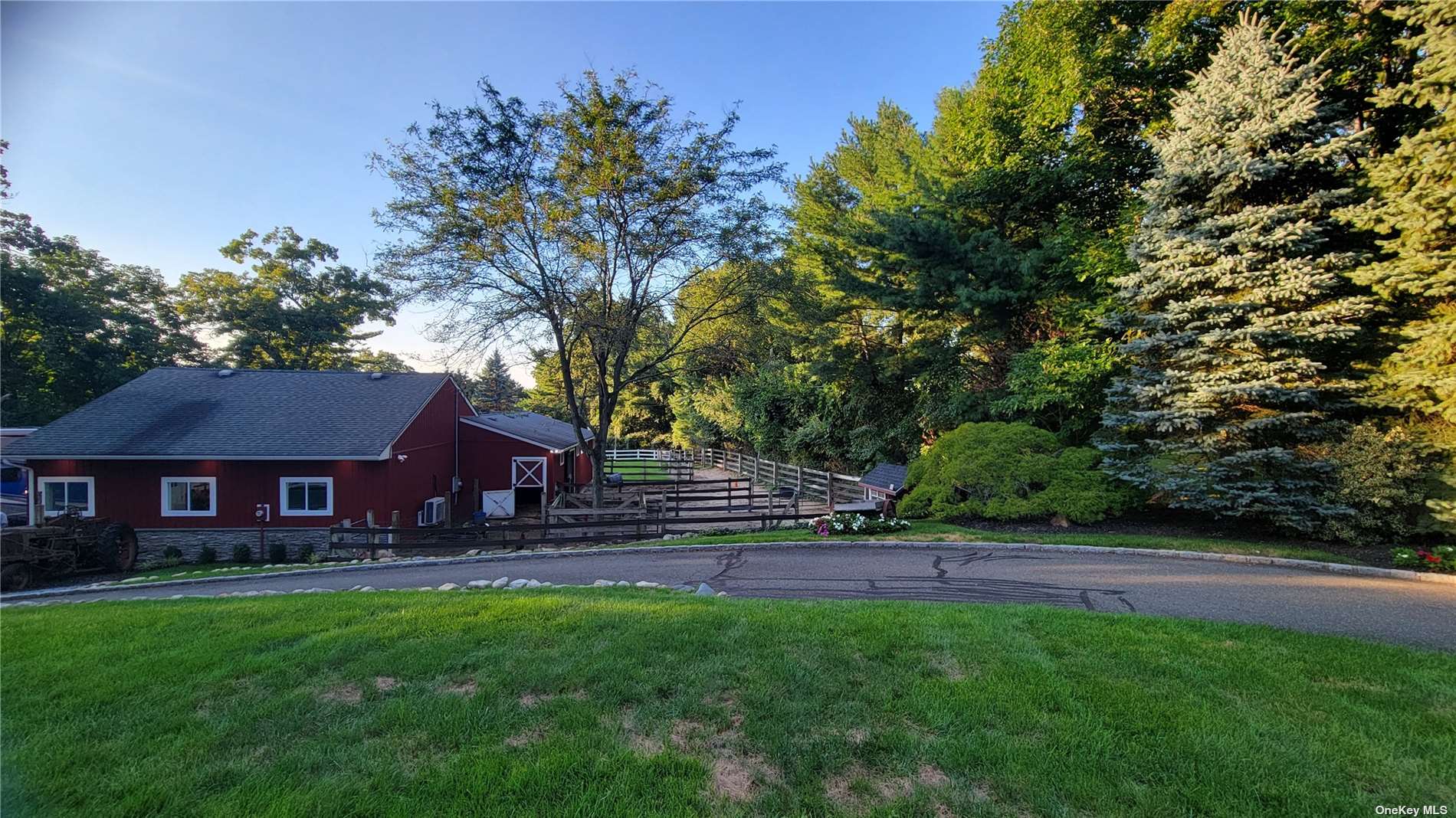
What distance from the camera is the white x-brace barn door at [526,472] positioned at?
72.9 feet

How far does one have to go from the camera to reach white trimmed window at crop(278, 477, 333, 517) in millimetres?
15852

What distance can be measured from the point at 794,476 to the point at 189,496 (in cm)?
2003

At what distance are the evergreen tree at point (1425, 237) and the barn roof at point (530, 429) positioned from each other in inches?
847

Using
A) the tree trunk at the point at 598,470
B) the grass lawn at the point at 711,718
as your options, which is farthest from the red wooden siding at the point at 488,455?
the grass lawn at the point at 711,718

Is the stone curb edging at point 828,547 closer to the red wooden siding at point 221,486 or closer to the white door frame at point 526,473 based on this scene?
the red wooden siding at point 221,486

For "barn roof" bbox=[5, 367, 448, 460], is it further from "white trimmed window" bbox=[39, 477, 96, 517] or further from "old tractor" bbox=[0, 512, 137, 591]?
"old tractor" bbox=[0, 512, 137, 591]

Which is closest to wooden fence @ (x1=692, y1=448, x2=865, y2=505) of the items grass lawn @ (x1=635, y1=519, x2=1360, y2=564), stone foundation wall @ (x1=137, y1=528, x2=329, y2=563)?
grass lawn @ (x1=635, y1=519, x2=1360, y2=564)

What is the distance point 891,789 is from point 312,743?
3121 millimetres

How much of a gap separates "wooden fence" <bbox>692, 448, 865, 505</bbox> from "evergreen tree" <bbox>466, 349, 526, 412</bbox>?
23767 mm

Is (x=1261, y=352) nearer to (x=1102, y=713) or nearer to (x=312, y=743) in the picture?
A: (x=1102, y=713)

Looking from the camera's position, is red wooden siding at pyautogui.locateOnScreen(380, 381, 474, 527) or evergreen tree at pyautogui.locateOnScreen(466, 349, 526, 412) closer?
red wooden siding at pyautogui.locateOnScreen(380, 381, 474, 527)

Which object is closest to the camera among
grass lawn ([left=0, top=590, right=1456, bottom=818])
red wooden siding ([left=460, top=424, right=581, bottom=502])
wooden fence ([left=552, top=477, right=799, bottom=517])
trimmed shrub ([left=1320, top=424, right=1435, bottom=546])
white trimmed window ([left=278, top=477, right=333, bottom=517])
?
grass lawn ([left=0, top=590, right=1456, bottom=818])

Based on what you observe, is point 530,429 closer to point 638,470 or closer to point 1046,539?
point 638,470

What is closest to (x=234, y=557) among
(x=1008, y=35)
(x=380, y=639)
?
(x=380, y=639)
